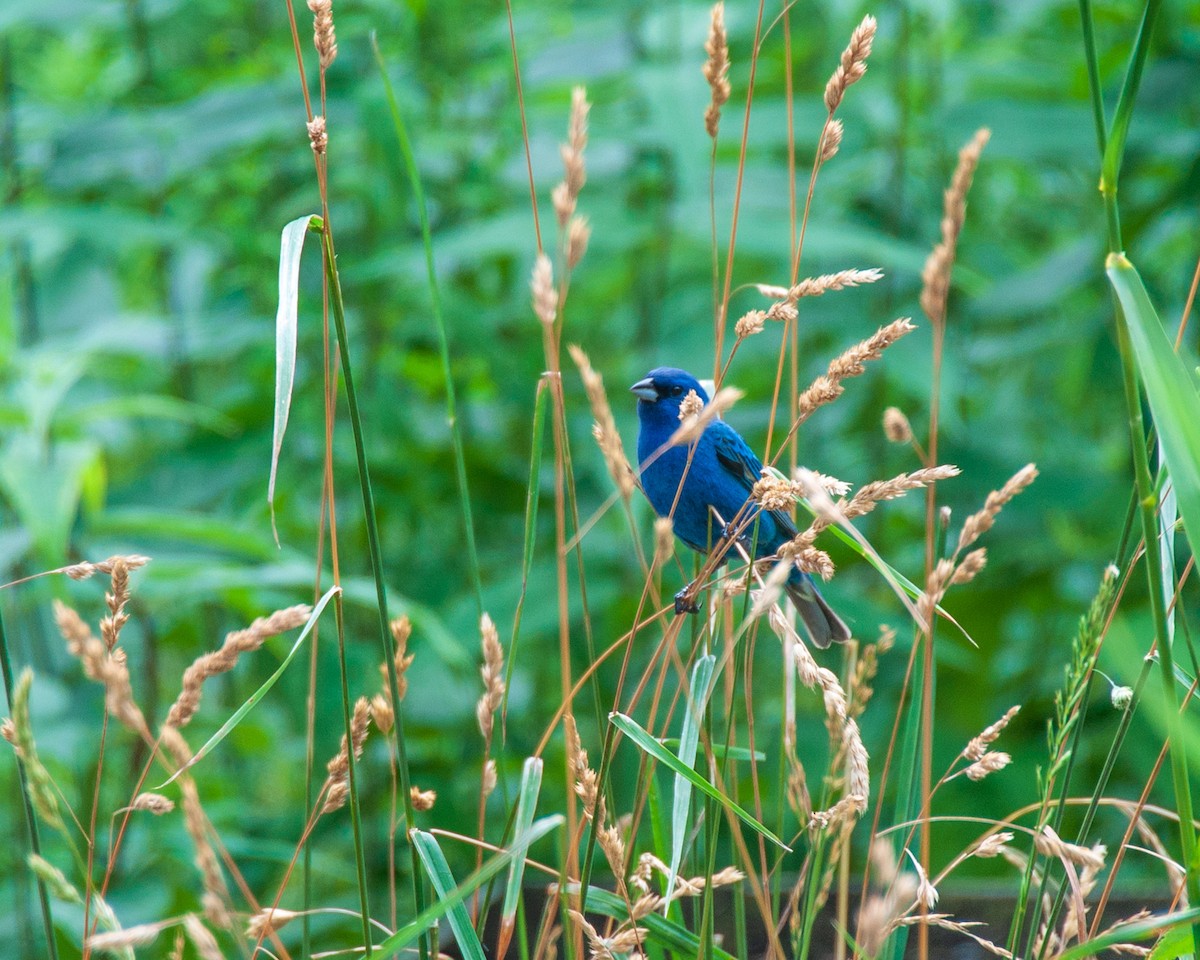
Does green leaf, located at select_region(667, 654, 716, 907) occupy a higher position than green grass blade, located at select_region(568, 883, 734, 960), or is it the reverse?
green leaf, located at select_region(667, 654, 716, 907)

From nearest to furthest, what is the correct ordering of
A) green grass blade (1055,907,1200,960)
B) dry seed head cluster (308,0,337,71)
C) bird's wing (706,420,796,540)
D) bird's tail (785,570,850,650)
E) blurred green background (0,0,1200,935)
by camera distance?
1. green grass blade (1055,907,1200,960)
2. dry seed head cluster (308,0,337,71)
3. bird's tail (785,570,850,650)
4. bird's wing (706,420,796,540)
5. blurred green background (0,0,1200,935)

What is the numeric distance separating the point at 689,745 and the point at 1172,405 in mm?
363

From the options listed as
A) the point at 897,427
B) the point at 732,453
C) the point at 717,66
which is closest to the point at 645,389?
the point at 732,453

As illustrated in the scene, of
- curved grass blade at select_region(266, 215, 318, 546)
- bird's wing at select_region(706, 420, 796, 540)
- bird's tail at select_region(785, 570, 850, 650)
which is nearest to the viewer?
curved grass blade at select_region(266, 215, 318, 546)

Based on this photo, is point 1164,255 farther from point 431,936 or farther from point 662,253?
point 431,936

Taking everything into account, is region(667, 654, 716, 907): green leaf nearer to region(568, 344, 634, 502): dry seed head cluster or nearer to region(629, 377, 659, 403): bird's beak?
region(568, 344, 634, 502): dry seed head cluster

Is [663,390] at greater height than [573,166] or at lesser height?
lesser

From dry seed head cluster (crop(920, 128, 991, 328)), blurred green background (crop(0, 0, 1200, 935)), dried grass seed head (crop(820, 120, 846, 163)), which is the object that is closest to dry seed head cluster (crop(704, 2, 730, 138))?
dried grass seed head (crop(820, 120, 846, 163))

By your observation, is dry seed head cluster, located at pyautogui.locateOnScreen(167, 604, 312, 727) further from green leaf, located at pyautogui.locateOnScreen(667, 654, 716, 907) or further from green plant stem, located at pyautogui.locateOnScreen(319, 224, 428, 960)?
green leaf, located at pyautogui.locateOnScreen(667, 654, 716, 907)

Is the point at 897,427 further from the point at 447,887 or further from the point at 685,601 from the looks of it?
the point at 447,887

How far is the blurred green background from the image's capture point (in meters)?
1.98

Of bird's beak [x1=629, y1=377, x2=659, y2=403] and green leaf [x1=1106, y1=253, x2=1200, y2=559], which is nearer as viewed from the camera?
green leaf [x1=1106, y1=253, x2=1200, y2=559]

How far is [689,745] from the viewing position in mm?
761

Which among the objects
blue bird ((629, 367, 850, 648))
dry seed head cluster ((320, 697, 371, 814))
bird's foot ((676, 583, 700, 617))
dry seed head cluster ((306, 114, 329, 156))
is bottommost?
blue bird ((629, 367, 850, 648))
